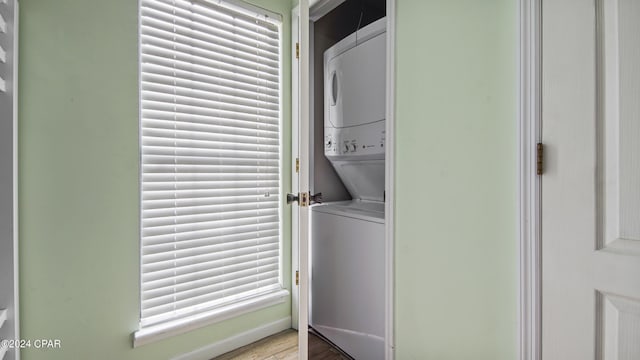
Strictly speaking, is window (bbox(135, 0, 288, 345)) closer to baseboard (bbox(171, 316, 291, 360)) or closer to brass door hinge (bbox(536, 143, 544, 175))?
baseboard (bbox(171, 316, 291, 360))

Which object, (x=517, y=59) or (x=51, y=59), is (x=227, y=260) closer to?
(x=51, y=59)

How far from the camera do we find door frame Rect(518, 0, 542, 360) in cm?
83

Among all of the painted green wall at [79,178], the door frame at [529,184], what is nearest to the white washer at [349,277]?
the door frame at [529,184]

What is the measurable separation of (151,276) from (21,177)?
27.7 inches

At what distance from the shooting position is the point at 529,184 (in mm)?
842

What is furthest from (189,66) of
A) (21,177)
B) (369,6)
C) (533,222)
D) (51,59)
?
(533,222)

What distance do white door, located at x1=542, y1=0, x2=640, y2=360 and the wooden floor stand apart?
49.7 inches

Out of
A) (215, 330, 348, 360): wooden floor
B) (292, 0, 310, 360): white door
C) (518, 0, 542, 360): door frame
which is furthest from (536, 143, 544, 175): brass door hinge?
(215, 330, 348, 360): wooden floor

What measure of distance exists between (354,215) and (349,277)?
37 cm

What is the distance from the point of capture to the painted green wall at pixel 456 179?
3.02 ft

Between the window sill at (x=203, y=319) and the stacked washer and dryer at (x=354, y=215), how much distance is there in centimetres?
30

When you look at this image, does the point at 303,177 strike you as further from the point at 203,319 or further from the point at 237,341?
the point at 237,341

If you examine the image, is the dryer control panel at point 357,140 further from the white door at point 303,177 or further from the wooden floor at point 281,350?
the wooden floor at point 281,350

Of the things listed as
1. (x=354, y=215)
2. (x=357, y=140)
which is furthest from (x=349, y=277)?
(x=357, y=140)
